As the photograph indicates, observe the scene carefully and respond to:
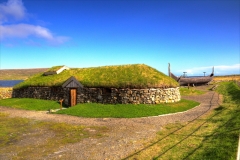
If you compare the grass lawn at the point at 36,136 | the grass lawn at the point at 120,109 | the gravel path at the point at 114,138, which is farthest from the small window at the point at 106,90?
the grass lawn at the point at 36,136

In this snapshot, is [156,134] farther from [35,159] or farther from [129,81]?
[129,81]

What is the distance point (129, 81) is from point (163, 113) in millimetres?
6211

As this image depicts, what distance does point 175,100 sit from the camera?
25.2m

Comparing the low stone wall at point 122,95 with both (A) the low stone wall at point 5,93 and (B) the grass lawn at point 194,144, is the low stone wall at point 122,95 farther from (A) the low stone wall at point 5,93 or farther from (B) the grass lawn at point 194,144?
(A) the low stone wall at point 5,93

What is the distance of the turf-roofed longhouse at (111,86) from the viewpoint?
2322 centimetres

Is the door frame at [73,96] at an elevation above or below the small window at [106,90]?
below

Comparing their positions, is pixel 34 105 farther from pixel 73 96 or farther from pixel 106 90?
pixel 106 90

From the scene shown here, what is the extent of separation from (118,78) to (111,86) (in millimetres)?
1834

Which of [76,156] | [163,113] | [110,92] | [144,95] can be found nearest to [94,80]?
[110,92]

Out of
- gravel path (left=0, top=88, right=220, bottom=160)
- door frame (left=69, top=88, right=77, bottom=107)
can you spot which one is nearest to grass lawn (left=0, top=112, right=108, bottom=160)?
gravel path (left=0, top=88, right=220, bottom=160)

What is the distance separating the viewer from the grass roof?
2378cm

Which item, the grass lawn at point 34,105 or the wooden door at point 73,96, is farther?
the wooden door at point 73,96

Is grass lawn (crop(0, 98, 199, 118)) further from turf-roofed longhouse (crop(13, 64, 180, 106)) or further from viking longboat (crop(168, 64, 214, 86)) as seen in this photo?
viking longboat (crop(168, 64, 214, 86))

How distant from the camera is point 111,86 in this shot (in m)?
24.0
